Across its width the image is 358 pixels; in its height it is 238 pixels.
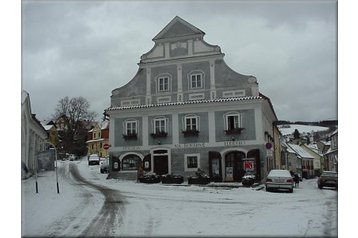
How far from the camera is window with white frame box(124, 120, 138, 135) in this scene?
19.2 meters

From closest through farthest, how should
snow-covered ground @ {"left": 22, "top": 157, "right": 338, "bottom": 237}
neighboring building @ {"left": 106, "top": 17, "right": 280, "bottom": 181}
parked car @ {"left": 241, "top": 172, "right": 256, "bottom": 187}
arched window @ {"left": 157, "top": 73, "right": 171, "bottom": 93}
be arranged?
snow-covered ground @ {"left": 22, "top": 157, "right": 338, "bottom": 237} < parked car @ {"left": 241, "top": 172, "right": 256, "bottom": 187} < neighboring building @ {"left": 106, "top": 17, "right": 280, "bottom": 181} < arched window @ {"left": 157, "top": 73, "right": 171, "bottom": 93}

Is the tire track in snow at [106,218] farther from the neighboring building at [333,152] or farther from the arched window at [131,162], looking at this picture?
the arched window at [131,162]

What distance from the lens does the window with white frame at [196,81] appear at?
18438 mm

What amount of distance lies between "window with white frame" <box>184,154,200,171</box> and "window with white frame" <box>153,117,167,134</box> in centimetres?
165

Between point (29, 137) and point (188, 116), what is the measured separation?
12459 millimetres

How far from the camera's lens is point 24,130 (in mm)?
5926

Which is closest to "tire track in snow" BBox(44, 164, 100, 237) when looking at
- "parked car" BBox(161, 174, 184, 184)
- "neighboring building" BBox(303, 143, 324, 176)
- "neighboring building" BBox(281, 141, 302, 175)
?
"neighboring building" BBox(303, 143, 324, 176)

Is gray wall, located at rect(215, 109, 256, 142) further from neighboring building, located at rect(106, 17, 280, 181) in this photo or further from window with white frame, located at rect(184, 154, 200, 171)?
window with white frame, located at rect(184, 154, 200, 171)

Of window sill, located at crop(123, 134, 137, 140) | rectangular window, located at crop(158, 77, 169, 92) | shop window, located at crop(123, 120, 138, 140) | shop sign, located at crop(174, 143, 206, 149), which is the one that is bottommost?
shop sign, located at crop(174, 143, 206, 149)

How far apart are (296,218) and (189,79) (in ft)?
41.5

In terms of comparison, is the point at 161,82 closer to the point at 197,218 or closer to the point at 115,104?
the point at 115,104

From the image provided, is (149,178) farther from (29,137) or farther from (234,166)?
(29,137)

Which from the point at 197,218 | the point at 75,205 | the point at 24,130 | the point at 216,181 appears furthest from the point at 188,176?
the point at 24,130

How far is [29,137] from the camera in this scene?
6.35 meters
